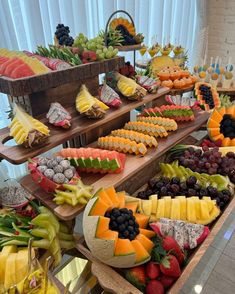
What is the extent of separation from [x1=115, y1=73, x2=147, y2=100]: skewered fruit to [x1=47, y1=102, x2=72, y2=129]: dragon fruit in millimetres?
453

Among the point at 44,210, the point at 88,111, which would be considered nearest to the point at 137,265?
the point at 44,210

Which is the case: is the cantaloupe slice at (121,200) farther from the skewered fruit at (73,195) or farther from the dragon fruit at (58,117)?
the dragon fruit at (58,117)

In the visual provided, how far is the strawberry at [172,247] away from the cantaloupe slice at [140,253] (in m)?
0.09

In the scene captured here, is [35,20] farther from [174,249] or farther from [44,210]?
[174,249]

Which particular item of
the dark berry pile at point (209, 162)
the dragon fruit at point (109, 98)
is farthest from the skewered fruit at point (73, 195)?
the dark berry pile at point (209, 162)

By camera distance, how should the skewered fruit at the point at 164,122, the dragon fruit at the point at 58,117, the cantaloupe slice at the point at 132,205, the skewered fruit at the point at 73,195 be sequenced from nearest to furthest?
1. the skewered fruit at the point at 73,195
2. the cantaloupe slice at the point at 132,205
3. the dragon fruit at the point at 58,117
4. the skewered fruit at the point at 164,122

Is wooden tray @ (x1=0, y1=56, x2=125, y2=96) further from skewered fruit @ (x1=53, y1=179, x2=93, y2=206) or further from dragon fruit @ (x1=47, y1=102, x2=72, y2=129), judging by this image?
skewered fruit @ (x1=53, y1=179, x2=93, y2=206)

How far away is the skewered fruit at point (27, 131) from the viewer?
1.03m

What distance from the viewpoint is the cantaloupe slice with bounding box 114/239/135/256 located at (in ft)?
2.89

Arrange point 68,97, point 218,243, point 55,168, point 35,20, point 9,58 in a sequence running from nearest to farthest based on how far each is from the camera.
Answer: point 55,168, point 9,58, point 68,97, point 218,243, point 35,20

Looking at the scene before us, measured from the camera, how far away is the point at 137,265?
3.03 ft

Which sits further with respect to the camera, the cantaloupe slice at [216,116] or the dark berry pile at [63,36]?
the cantaloupe slice at [216,116]

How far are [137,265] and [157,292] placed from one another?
11 centimetres

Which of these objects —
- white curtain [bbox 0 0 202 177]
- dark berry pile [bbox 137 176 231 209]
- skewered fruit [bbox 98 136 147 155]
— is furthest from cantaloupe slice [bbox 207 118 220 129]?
white curtain [bbox 0 0 202 177]
